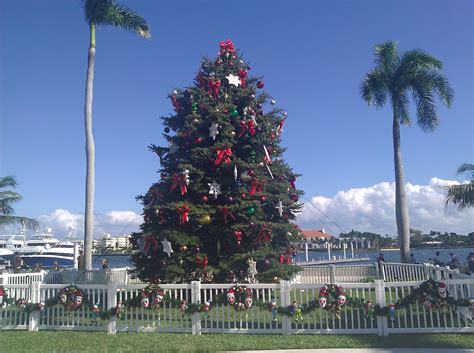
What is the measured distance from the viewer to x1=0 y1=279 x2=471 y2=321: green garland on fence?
9.29m

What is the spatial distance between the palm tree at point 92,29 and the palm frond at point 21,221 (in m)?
12.7

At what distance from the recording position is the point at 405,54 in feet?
74.3

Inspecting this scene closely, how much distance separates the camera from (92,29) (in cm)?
2048

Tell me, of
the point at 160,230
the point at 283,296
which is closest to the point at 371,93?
the point at 160,230

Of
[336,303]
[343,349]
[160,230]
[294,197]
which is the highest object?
[294,197]

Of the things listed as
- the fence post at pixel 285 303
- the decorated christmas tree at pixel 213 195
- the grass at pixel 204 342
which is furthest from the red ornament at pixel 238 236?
the grass at pixel 204 342

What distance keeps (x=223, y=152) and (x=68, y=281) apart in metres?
8.82

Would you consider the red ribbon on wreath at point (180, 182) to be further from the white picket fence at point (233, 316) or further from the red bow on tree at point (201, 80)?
the red bow on tree at point (201, 80)

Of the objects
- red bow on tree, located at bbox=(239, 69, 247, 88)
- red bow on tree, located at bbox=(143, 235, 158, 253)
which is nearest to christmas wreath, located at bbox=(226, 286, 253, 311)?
red bow on tree, located at bbox=(143, 235, 158, 253)

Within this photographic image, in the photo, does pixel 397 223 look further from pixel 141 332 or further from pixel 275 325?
pixel 141 332

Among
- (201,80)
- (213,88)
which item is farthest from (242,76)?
(201,80)

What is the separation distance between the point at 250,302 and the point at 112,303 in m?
3.17

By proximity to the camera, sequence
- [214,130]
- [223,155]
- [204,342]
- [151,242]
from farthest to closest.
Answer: [214,130] → [223,155] → [151,242] → [204,342]

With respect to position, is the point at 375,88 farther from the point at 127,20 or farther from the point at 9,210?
the point at 9,210
